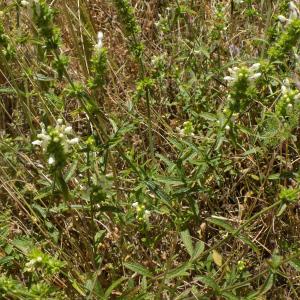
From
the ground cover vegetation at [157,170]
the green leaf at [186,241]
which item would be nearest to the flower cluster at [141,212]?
the ground cover vegetation at [157,170]

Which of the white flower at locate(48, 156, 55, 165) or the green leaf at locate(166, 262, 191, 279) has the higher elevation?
the white flower at locate(48, 156, 55, 165)

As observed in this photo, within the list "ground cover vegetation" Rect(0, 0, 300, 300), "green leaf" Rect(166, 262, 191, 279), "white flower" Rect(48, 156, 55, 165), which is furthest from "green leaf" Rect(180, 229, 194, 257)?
"white flower" Rect(48, 156, 55, 165)

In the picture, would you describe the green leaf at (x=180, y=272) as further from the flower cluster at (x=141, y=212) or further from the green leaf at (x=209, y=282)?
the flower cluster at (x=141, y=212)

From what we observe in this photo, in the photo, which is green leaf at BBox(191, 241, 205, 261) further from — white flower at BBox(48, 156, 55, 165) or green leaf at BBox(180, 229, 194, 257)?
white flower at BBox(48, 156, 55, 165)

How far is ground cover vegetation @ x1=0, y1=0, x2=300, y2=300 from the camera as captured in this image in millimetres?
2066

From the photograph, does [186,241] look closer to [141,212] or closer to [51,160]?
[141,212]

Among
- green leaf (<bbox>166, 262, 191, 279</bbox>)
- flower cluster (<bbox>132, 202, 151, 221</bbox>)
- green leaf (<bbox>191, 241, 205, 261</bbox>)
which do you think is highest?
flower cluster (<bbox>132, 202, 151, 221</bbox>)

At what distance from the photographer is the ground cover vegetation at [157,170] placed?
2.07 m

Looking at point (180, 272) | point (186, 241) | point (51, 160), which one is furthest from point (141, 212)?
point (51, 160)

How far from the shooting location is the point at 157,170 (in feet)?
8.07

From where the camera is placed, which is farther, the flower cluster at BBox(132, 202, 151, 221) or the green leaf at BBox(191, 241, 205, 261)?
the flower cluster at BBox(132, 202, 151, 221)

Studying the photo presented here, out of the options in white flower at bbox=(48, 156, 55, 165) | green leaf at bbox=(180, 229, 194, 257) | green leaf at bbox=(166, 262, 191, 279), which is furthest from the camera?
green leaf at bbox=(180, 229, 194, 257)

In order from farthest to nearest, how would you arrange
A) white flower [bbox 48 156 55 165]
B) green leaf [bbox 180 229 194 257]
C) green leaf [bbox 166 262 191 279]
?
green leaf [bbox 180 229 194 257]
green leaf [bbox 166 262 191 279]
white flower [bbox 48 156 55 165]

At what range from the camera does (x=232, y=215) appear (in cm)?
272
